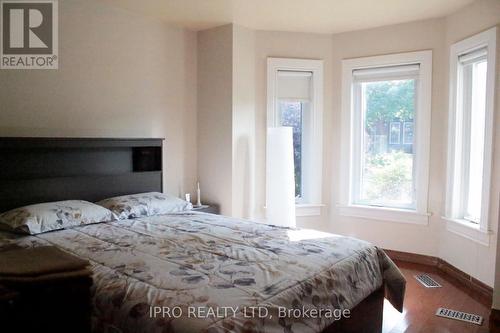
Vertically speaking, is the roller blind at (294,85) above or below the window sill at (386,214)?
above

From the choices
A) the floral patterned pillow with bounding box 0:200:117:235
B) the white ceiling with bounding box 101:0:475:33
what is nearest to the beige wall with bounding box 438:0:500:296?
the white ceiling with bounding box 101:0:475:33

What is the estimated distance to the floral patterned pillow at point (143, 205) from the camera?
3043mm

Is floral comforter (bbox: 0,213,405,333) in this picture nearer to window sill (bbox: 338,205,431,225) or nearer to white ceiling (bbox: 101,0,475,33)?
window sill (bbox: 338,205,431,225)

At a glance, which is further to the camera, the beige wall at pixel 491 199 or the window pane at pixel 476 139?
the window pane at pixel 476 139

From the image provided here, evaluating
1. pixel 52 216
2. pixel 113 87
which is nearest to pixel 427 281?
pixel 52 216

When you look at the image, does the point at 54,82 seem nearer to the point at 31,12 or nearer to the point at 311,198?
the point at 31,12

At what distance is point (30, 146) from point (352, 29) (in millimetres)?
3352

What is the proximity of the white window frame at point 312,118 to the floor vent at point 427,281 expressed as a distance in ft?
4.20

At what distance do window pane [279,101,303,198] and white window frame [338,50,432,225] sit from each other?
0.48m

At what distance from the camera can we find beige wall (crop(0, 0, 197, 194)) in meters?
3.03

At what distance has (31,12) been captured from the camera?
3057mm

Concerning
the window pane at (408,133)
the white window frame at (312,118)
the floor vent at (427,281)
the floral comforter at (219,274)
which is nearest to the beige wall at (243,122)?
the white window frame at (312,118)

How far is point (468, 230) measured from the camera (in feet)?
11.2

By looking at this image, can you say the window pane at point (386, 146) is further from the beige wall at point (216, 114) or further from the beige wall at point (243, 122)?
the beige wall at point (216, 114)
